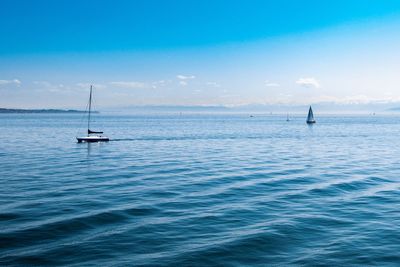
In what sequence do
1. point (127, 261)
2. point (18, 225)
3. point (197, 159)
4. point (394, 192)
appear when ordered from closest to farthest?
1. point (127, 261)
2. point (18, 225)
3. point (394, 192)
4. point (197, 159)

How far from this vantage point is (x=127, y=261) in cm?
1473

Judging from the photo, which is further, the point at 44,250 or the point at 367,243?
the point at 367,243

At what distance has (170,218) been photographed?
20766mm

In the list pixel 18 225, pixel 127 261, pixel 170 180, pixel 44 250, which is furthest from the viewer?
pixel 170 180

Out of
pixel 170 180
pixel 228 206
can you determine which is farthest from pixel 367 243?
pixel 170 180

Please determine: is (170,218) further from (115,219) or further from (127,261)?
(127,261)

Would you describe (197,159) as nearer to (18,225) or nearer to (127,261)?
(18,225)

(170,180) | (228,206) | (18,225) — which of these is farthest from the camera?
(170,180)

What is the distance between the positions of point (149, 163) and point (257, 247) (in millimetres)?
30942

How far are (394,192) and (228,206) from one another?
13723 mm

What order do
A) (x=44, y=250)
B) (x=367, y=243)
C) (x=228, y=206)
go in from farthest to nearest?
(x=228, y=206) → (x=367, y=243) → (x=44, y=250)


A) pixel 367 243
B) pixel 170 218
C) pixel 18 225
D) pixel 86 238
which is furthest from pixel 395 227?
pixel 18 225

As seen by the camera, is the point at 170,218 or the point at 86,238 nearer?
the point at 86,238

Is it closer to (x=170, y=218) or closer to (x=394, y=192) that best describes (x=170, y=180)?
(x=170, y=218)
